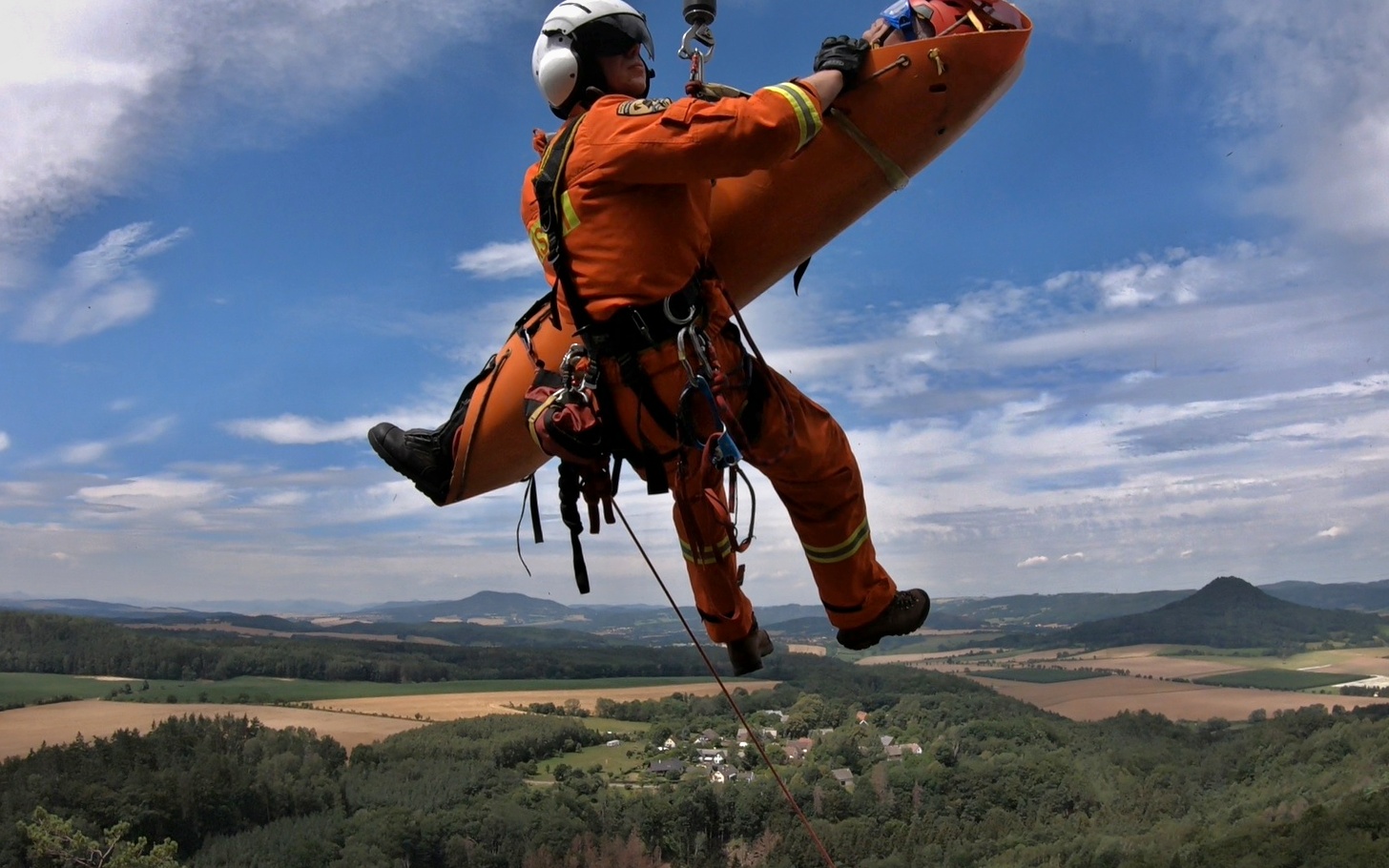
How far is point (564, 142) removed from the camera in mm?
3227

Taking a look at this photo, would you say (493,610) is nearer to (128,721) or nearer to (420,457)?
(128,721)

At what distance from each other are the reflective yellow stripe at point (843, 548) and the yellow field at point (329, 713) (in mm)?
60236

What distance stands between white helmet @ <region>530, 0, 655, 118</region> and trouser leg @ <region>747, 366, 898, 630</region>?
3.97ft

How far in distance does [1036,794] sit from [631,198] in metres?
79.7

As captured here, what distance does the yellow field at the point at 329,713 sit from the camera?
209ft

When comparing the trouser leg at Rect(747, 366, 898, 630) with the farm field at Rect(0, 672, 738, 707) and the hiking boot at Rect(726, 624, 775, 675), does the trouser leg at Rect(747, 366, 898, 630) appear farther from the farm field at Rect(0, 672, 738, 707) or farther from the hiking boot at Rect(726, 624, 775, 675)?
the farm field at Rect(0, 672, 738, 707)

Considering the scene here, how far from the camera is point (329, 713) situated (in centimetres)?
7281

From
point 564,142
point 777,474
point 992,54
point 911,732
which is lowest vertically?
point 911,732

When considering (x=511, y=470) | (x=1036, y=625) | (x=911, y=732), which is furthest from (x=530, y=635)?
(x=511, y=470)

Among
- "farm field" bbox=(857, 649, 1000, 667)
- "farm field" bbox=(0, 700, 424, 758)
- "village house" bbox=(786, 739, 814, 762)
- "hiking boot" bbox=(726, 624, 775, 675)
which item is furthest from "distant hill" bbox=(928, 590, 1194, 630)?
"hiking boot" bbox=(726, 624, 775, 675)

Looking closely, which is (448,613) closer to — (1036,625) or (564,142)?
(1036,625)

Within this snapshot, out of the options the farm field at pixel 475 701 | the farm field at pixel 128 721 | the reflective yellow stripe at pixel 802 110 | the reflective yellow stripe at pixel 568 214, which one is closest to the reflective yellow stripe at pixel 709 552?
the reflective yellow stripe at pixel 568 214

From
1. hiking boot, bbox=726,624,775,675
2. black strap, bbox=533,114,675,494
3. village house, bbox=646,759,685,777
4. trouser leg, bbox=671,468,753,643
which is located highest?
black strap, bbox=533,114,675,494

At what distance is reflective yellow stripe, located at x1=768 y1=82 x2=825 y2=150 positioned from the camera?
292 centimetres
